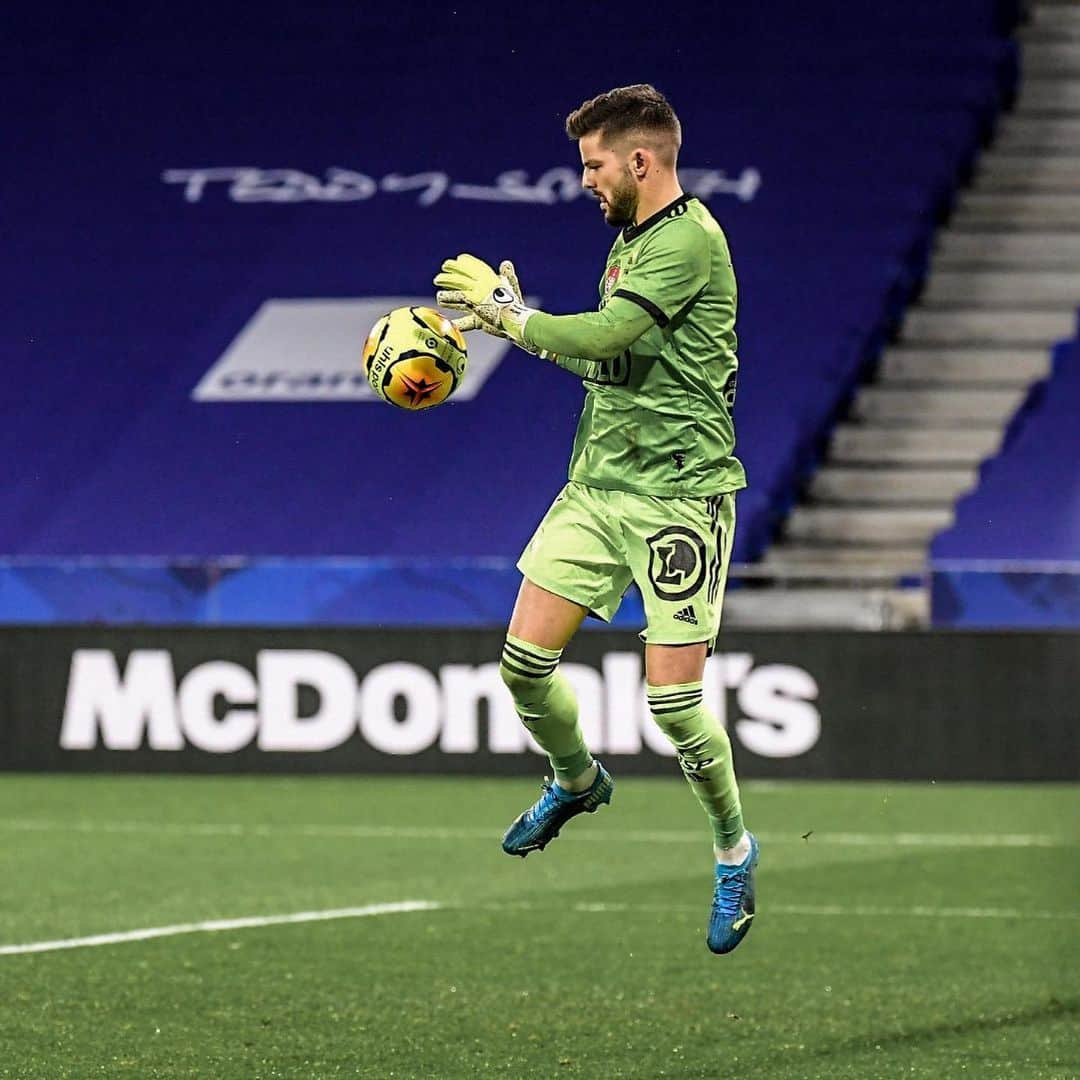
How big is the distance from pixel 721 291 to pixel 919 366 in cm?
1063

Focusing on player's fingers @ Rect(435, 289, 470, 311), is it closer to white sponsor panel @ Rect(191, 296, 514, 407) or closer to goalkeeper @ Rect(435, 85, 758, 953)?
goalkeeper @ Rect(435, 85, 758, 953)

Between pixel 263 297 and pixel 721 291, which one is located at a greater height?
pixel 263 297

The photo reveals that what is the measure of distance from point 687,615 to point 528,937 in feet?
8.61

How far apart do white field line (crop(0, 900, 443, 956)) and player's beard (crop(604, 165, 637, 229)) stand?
3275mm

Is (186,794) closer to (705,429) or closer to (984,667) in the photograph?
(984,667)

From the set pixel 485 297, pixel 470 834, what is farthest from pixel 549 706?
pixel 470 834

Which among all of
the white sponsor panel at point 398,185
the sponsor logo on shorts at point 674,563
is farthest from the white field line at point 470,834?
the white sponsor panel at point 398,185

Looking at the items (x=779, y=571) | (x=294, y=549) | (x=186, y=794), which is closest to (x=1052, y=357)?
(x=779, y=571)

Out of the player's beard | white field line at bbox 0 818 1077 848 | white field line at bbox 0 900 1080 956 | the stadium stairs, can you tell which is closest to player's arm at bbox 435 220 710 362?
the player's beard

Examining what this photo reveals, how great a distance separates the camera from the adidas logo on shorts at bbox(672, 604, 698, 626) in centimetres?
514

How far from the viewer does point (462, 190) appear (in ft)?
52.1

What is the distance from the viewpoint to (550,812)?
5422 millimetres

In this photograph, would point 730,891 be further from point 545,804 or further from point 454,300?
point 454,300

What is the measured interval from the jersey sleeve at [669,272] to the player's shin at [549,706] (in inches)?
31.8
